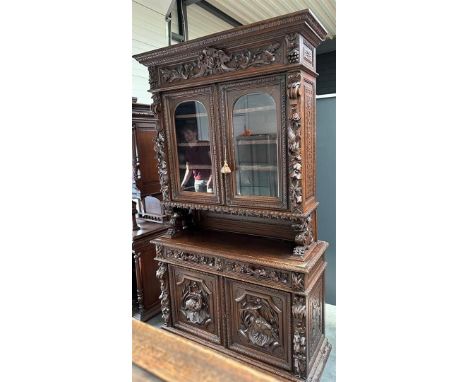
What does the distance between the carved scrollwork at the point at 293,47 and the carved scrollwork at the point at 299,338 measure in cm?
133

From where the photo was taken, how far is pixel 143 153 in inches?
98.4

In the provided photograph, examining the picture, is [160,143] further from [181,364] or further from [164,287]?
[181,364]

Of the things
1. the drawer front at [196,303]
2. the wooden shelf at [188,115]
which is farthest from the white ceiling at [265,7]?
the drawer front at [196,303]

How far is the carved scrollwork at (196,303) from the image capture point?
205cm

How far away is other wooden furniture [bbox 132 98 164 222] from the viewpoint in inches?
95.6

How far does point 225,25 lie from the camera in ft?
11.2

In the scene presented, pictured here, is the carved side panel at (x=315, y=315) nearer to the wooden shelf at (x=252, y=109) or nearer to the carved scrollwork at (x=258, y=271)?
the carved scrollwork at (x=258, y=271)

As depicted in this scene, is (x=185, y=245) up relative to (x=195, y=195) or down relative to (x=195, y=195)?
down

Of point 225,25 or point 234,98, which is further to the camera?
point 225,25

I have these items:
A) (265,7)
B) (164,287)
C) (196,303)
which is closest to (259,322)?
(196,303)
